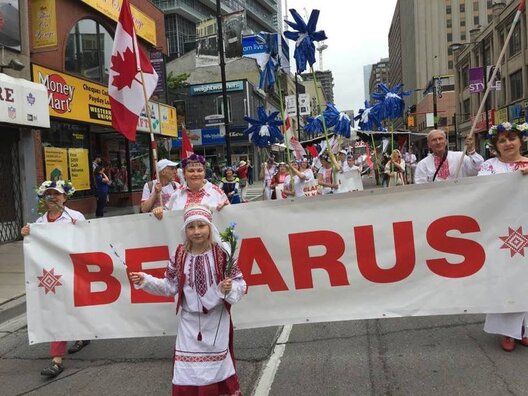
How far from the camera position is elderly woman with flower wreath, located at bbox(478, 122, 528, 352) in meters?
4.36

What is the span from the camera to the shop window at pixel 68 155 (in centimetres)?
1430

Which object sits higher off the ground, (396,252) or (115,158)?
(115,158)

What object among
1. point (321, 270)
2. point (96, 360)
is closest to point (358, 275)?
point (321, 270)

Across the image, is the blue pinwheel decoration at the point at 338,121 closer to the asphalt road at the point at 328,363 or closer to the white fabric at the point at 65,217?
the asphalt road at the point at 328,363

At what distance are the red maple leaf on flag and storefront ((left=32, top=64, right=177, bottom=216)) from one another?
6.49 meters

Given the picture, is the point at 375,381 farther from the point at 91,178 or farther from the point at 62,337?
the point at 91,178

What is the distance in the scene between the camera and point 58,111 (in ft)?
47.0

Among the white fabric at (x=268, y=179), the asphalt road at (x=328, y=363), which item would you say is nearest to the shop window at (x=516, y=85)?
the white fabric at (x=268, y=179)

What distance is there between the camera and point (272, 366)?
4.35 metres

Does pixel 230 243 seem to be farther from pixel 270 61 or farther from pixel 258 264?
pixel 270 61

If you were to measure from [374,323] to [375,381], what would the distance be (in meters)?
1.51

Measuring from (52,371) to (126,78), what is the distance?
9.48 feet

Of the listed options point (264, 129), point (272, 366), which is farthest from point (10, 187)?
point (272, 366)

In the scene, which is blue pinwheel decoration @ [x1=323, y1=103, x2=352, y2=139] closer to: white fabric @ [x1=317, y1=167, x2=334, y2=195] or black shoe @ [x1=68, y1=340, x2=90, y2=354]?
white fabric @ [x1=317, y1=167, x2=334, y2=195]
